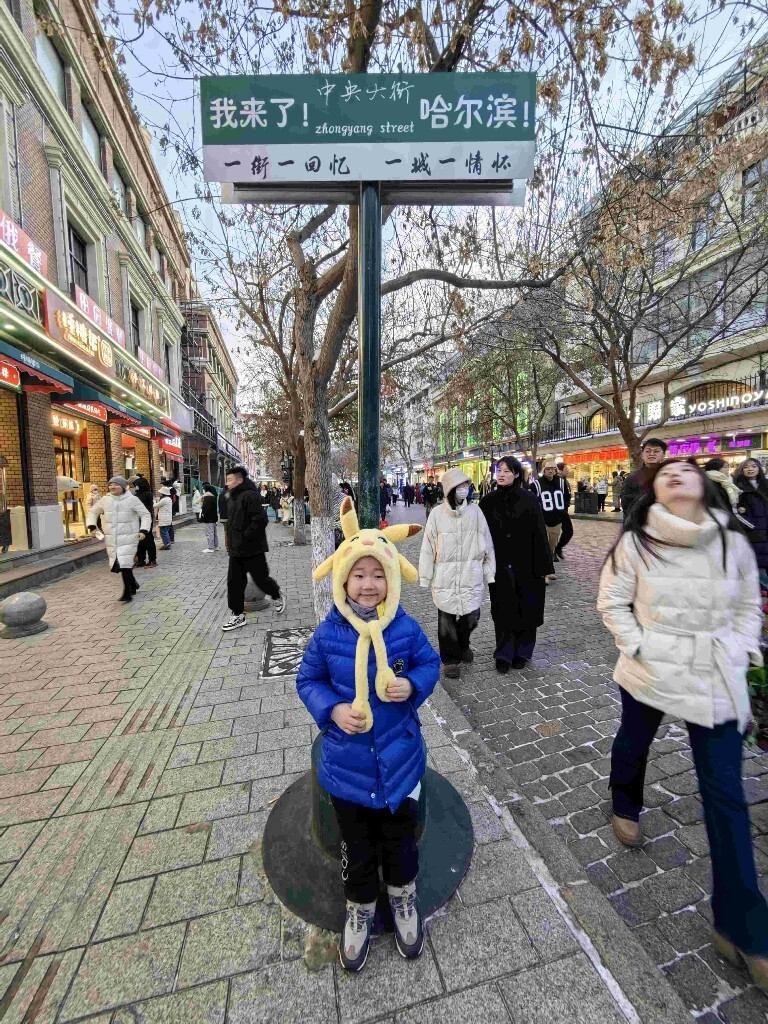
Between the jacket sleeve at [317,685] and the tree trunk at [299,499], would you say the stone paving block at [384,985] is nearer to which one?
the jacket sleeve at [317,685]

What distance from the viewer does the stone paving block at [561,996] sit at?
1.43 metres

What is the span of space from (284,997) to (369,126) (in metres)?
3.42

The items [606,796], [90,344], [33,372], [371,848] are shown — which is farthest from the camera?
[90,344]

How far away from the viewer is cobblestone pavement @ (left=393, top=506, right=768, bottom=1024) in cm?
169

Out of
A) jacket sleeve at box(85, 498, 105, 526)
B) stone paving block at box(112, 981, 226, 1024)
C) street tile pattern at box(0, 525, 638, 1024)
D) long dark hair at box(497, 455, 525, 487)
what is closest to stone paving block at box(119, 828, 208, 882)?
street tile pattern at box(0, 525, 638, 1024)

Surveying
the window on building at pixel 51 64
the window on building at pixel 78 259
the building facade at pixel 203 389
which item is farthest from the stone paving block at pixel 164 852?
the building facade at pixel 203 389

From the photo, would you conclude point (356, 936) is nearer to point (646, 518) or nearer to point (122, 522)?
point (646, 518)

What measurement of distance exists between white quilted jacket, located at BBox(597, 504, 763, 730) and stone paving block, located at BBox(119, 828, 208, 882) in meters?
2.26

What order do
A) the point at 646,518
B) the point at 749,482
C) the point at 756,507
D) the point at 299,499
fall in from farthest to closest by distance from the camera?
1. the point at 299,499
2. the point at 749,482
3. the point at 756,507
4. the point at 646,518

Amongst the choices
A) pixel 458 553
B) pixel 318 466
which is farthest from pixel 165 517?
pixel 458 553

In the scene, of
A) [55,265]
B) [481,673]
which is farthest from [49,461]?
[481,673]

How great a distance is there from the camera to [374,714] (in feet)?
5.54

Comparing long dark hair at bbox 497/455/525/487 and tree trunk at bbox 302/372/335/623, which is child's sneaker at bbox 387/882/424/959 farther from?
long dark hair at bbox 497/455/525/487

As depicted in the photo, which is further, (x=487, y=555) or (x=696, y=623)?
(x=487, y=555)
